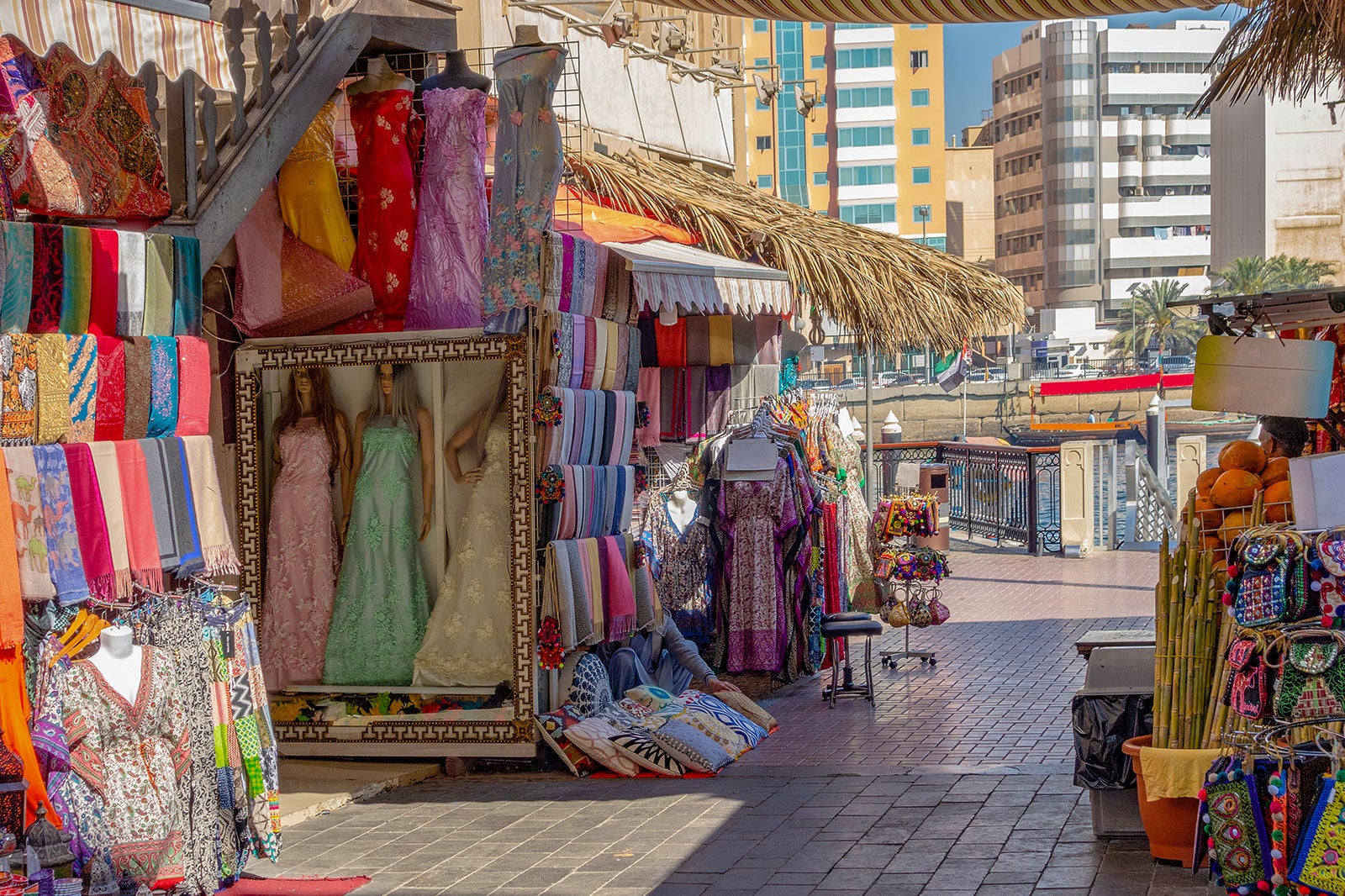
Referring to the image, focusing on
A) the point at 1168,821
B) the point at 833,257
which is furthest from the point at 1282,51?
the point at 833,257

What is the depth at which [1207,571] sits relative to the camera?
18.0 ft

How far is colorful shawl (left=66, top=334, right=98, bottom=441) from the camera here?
579 centimetres

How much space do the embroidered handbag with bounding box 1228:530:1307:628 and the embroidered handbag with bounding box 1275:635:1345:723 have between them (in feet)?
0.57

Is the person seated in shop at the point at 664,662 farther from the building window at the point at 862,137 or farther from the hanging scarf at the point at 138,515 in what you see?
the building window at the point at 862,137

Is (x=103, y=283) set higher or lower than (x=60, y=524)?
higher

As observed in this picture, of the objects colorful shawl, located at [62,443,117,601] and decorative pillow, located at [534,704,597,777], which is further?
decorative pillow, located at [534,704,597,777]

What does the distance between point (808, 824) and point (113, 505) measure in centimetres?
318

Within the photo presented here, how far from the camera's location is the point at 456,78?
322 inches

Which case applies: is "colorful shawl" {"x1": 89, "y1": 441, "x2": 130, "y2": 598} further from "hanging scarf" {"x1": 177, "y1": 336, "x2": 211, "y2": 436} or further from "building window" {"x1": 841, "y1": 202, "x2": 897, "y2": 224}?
"building window" {"x1": 841, "y1": 202, "x2": 897, "y2": 224}

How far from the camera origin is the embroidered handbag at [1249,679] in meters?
4.78

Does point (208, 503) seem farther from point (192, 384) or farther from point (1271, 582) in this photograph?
point (1271, 582)

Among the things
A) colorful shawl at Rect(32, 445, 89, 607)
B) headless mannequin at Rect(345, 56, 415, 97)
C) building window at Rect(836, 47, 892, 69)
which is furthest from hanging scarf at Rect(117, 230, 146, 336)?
building window at Rect(836, 47, 892, 69)

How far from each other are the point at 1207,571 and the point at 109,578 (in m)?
4.11

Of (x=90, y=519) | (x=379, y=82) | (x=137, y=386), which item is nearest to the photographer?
(x=90, y=519)
